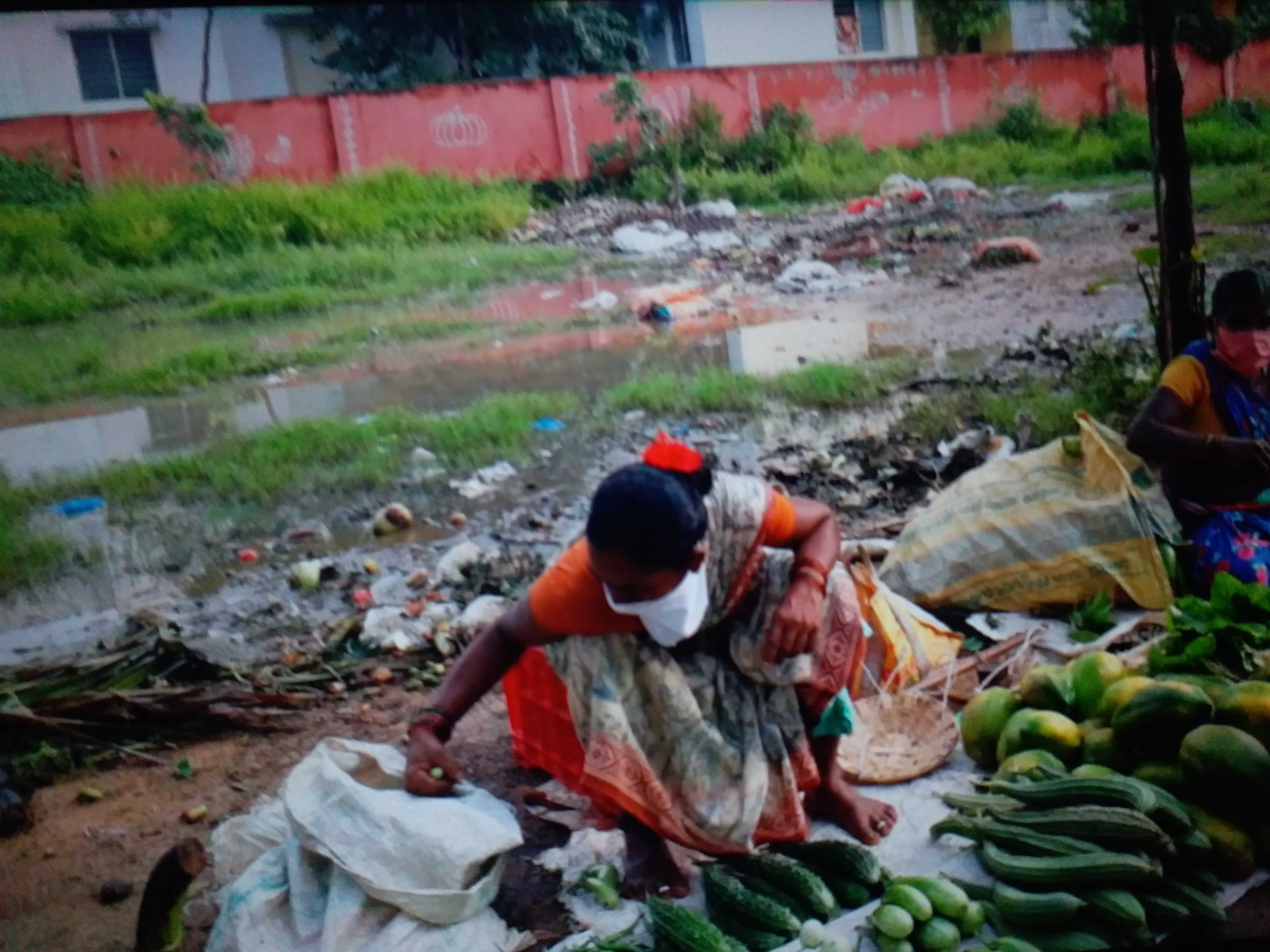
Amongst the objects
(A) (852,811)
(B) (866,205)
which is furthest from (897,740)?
(B) (866,205)

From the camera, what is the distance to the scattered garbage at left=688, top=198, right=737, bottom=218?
279 centimetres

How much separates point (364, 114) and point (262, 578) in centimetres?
99

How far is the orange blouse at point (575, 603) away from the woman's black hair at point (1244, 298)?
144cm

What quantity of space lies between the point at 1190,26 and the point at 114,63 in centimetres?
255

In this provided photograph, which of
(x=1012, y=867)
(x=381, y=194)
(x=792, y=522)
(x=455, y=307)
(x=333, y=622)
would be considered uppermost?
(x=381, y=194)

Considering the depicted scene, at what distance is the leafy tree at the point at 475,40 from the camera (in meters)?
2.42

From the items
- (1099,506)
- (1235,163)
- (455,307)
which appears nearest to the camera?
(455,307)

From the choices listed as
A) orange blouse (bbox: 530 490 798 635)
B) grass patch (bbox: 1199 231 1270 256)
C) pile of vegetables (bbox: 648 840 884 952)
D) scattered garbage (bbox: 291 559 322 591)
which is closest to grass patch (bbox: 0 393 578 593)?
scattered garbage (bbox: 291 559 322 591)

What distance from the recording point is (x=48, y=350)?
2.32 m

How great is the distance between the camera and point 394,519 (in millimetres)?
2520

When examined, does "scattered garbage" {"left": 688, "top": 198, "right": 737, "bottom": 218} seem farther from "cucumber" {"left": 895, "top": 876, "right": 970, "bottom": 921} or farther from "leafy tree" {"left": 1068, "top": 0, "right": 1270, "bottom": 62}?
"cucumber" {"left": 895, "top": 876, "right": 970, "bottom": 921}

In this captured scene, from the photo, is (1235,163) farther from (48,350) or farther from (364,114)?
(48,350)

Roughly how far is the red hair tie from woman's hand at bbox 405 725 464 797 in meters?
0.60

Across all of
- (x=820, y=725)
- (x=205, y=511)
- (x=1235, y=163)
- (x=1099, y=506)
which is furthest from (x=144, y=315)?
(x=1235, y=163)
